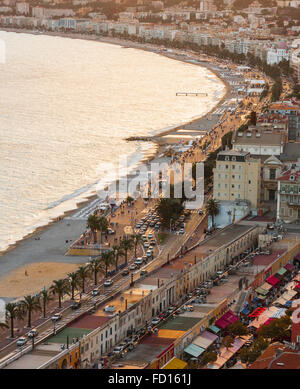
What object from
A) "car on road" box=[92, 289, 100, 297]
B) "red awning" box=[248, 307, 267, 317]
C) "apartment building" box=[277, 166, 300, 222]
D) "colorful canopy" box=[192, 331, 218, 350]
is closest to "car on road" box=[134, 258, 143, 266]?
"car on road" box=[92, 289, 100, 297]

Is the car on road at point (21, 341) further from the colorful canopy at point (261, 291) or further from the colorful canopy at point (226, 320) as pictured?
the colorful canopy at point (261, 291)

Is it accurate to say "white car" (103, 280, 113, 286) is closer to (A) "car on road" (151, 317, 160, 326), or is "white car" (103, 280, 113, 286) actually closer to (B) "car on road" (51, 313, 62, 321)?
(B) "car on road" (51, 313, 62, 321)

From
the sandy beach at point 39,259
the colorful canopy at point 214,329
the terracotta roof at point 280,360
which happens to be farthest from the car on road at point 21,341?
the terracotta roof at point 280,360

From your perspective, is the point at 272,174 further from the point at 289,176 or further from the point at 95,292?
the point at 95,292

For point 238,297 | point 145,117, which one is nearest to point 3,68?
point 145,117
